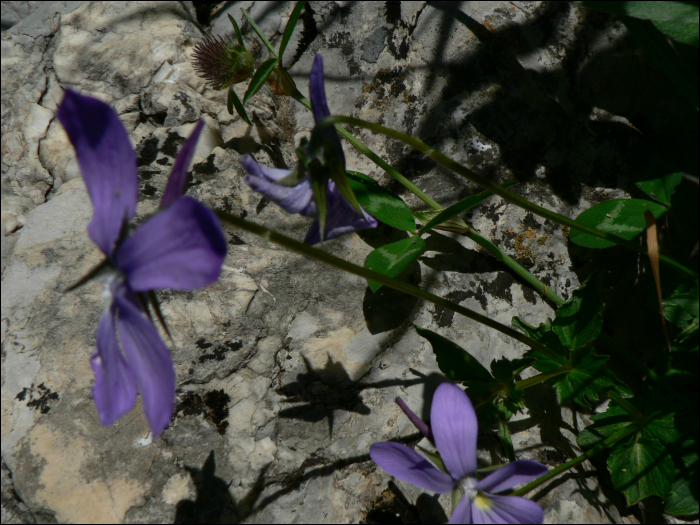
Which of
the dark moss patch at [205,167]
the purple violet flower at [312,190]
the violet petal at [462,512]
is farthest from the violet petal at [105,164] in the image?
the violet petal at [462,512]

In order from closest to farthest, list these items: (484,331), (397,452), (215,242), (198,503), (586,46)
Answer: (215,242), (397,452), (198,503), (484,331), (586,46)

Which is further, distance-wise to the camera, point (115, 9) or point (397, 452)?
point (115, 9)

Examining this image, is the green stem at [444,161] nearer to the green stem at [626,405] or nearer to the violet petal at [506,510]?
the green stem at [626,405]

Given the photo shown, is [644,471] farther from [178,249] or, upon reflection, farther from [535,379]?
[178,249]

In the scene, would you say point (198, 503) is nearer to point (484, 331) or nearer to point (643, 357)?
point (484, 331)

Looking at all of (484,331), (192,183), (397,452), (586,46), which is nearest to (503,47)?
(586,46)
